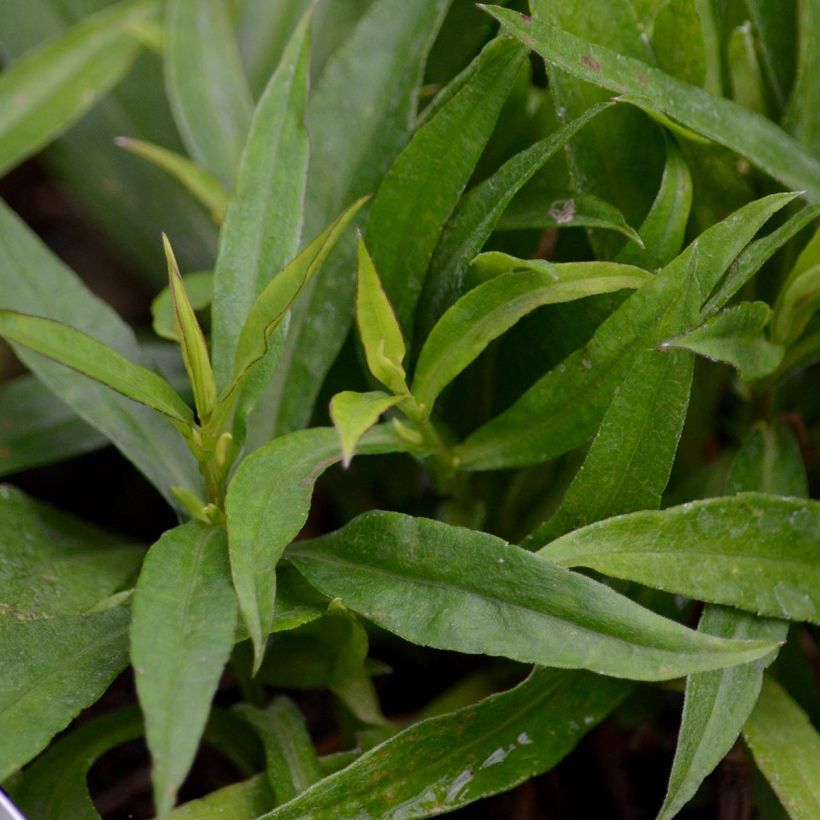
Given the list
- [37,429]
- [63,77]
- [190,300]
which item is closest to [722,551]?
[190,300]

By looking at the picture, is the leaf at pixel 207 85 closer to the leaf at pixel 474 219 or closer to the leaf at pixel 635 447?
the leaf at pixel 474 219

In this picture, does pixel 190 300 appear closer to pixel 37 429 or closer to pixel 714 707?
pixel 37 429

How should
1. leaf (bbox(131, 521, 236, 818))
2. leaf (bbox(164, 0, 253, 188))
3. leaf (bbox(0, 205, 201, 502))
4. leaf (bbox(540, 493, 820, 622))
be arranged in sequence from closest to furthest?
leaf (bbox(131, 521, 236, 818)) < leaf (bbox(540, 493, 820, 622)) < leaf (bbox(0, 205, 201, 502)) < leaf (bbox(164, 0, 253, 188))

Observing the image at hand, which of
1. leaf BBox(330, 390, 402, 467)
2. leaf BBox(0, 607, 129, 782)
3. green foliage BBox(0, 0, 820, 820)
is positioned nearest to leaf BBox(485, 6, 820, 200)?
green foliage BBox(0, 0, 820, 820)

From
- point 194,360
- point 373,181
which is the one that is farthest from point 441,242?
point 194,360

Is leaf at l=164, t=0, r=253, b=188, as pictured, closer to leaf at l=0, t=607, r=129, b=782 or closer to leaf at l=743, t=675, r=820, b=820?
leaf at l=0, t=607, r=129, b=782
